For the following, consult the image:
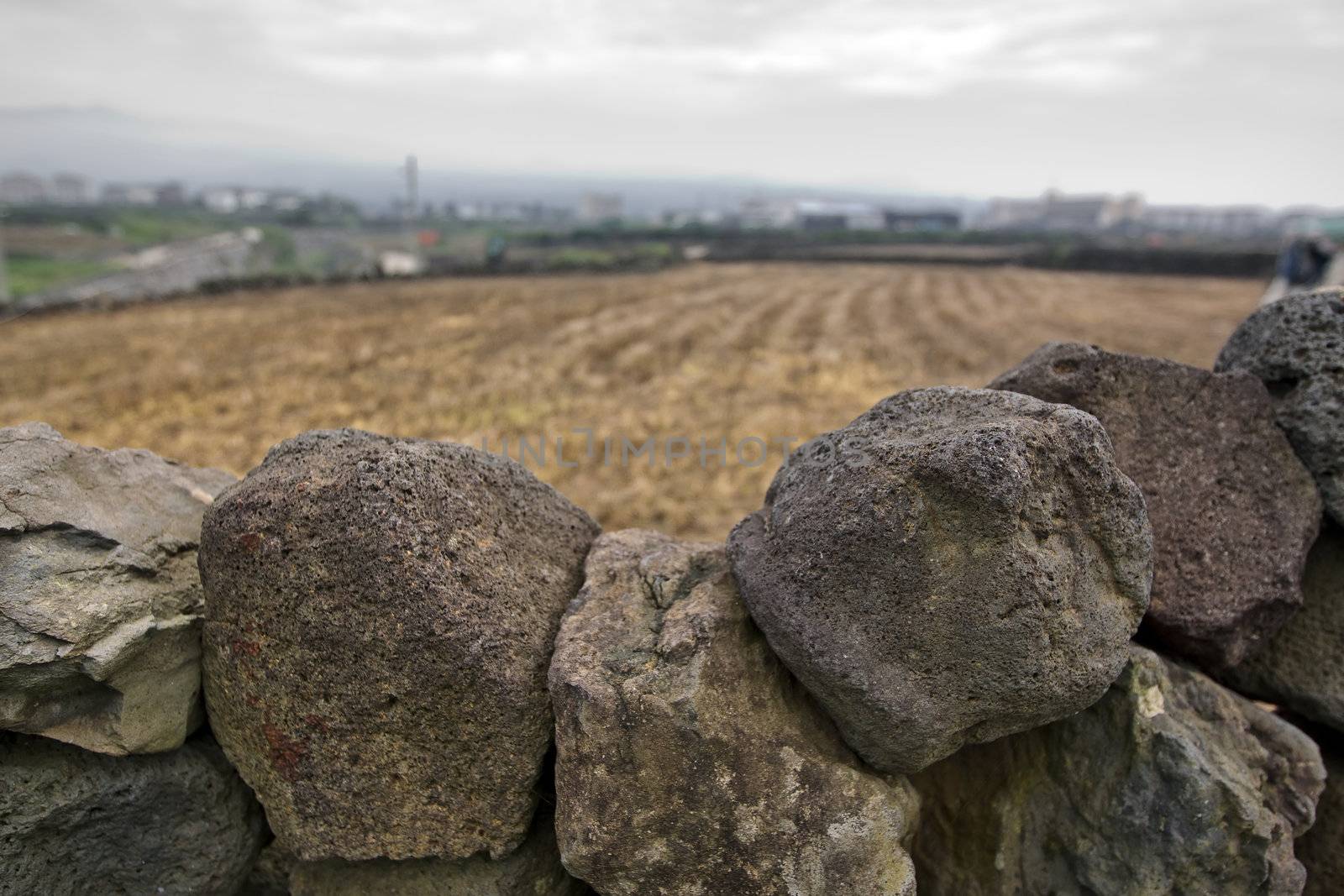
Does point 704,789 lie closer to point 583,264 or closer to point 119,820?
point 119,820

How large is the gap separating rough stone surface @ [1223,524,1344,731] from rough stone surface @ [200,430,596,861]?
111 inches

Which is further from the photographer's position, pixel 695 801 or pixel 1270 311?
pixel 1270 311

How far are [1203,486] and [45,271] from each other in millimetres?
65994

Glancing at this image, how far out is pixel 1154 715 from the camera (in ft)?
8.70

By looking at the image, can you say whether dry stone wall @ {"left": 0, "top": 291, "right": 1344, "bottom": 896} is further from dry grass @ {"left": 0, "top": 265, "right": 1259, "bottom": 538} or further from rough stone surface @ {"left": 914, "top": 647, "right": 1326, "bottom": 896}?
dry grass @ {"left": 0, "top": 265, "right": 1259, "bottom": 538}

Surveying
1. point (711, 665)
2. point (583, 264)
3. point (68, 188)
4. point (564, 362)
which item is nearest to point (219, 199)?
point (68, 188)

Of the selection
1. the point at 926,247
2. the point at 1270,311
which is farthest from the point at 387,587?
the point at 926,247

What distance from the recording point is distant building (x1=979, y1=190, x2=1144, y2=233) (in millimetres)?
144763

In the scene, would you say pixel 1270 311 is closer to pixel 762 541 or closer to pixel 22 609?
pixel 762 541

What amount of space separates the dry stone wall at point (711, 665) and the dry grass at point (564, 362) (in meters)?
5.80

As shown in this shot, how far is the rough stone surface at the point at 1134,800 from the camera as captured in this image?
2586 millimetres

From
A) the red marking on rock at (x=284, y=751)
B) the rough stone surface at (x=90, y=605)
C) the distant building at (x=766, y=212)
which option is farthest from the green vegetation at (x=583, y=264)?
the distant building at (x=766, y=212)

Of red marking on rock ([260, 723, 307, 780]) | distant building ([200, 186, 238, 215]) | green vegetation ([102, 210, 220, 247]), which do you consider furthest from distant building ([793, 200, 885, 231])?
distant building ([200, 186, 238, 215])

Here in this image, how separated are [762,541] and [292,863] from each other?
2288 mm
